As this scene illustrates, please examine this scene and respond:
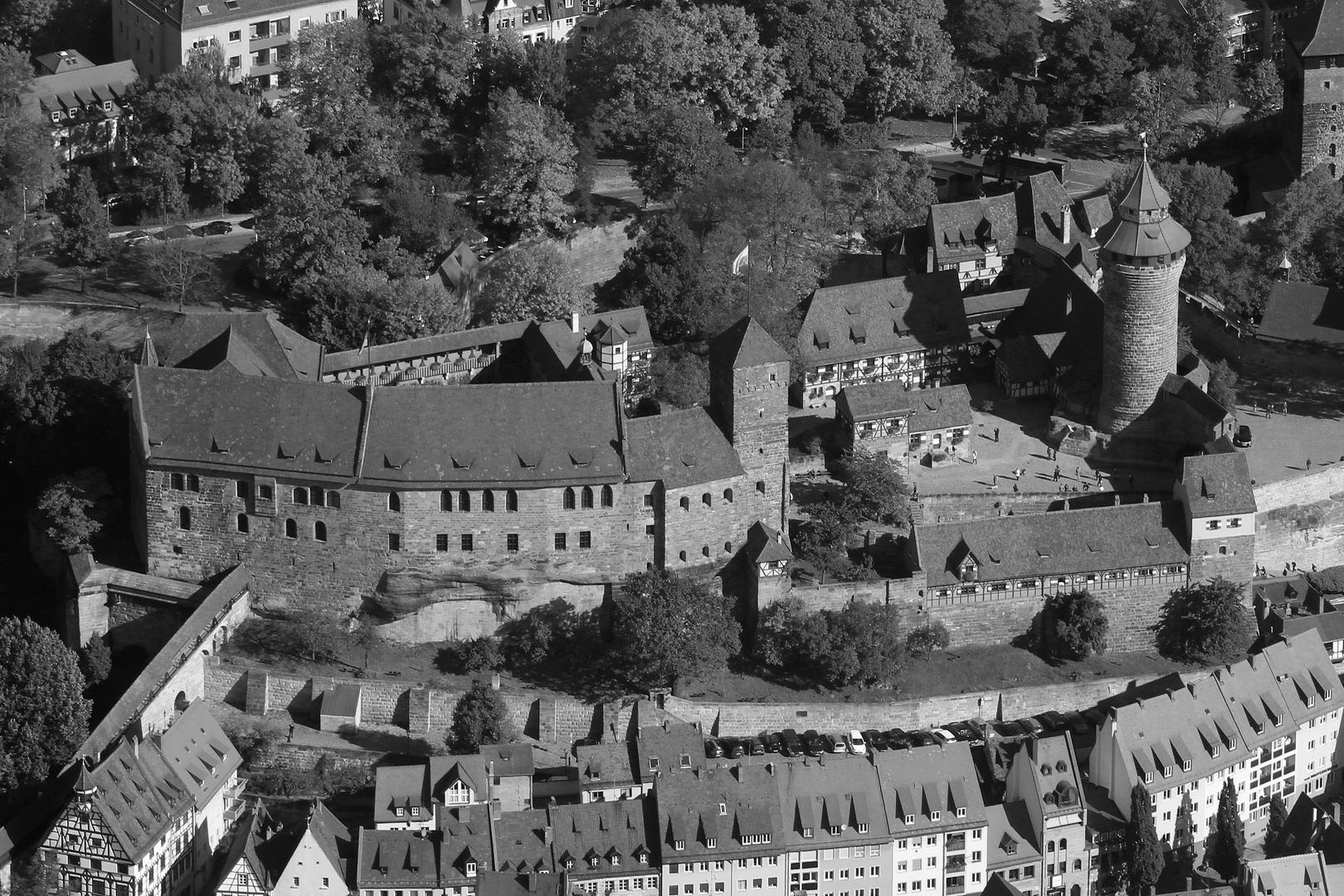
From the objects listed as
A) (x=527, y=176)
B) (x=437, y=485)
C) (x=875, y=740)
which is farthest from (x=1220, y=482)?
(x=527, y=176)

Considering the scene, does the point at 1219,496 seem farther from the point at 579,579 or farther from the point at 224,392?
the point at 224,392

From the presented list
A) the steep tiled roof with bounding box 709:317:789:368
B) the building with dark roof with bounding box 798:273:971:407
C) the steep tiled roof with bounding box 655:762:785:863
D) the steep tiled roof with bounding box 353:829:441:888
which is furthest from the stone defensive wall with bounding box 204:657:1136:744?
the building with dark roof with bounding box 798:273:971:407

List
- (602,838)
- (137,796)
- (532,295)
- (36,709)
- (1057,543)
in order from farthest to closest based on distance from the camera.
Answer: (532,295) → (1057,543) → (602,838) → (36,709) → (137,796)

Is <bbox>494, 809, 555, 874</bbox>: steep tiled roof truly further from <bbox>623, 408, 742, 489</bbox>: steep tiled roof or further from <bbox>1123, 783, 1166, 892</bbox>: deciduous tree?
<bbox>1123, 783, 1166, 892</bbox>: deciduous tree

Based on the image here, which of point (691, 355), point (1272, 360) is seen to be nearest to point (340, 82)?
point (691, 355)

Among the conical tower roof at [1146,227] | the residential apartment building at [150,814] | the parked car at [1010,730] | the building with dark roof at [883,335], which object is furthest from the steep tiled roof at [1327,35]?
the residential apartment building at [150,814]

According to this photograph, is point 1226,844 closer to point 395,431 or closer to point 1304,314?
point 1304,314

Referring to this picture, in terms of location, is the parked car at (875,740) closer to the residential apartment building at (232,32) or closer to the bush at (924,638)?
the bush at (924,638)
